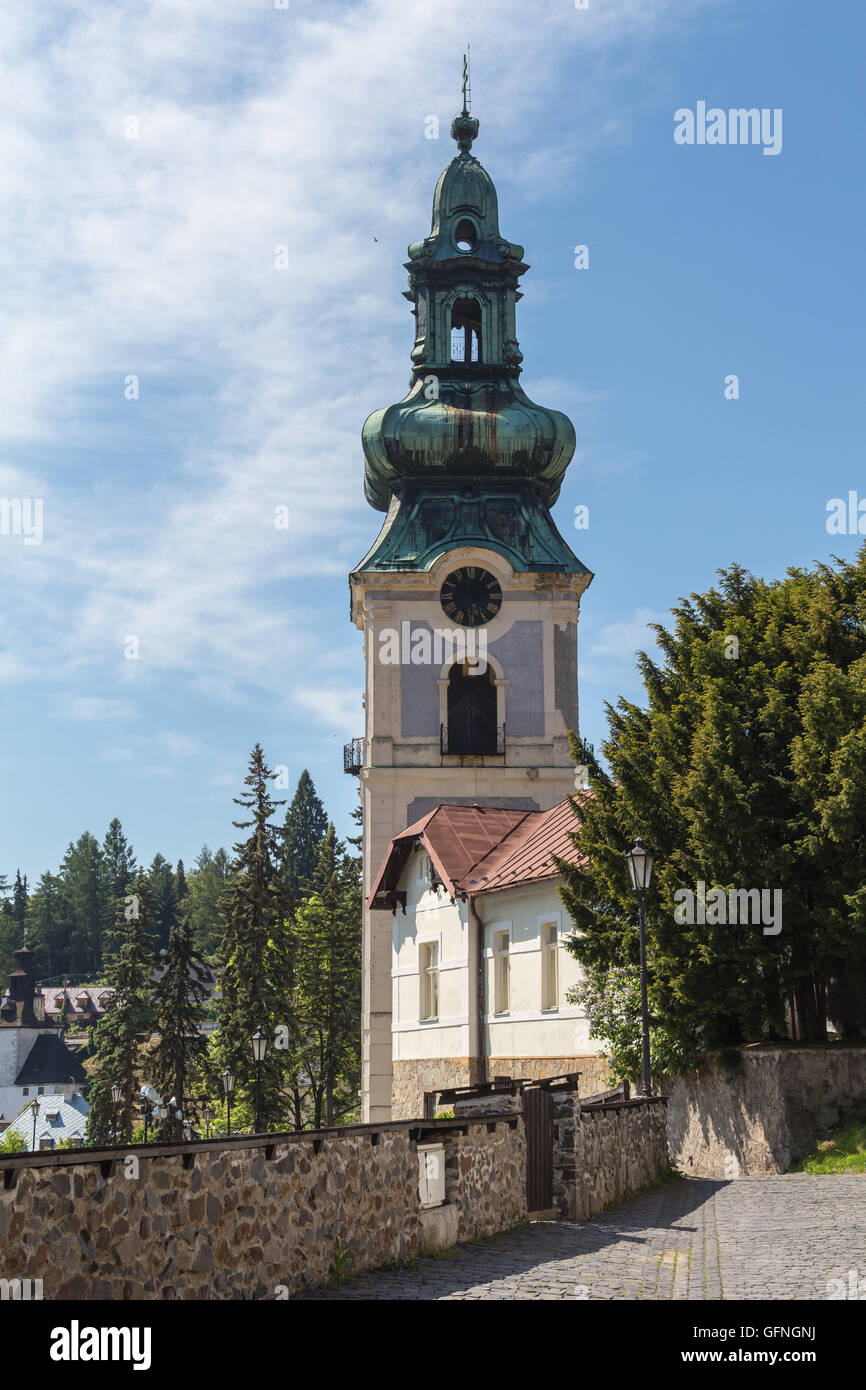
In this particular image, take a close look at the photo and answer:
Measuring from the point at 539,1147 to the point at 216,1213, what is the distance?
6.11 meters

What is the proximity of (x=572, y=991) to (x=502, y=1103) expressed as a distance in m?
11.2

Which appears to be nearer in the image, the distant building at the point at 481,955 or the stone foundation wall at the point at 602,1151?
the stone foundation wall at the point at 602,1151

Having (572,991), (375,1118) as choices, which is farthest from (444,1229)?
Answer: (375,1118)

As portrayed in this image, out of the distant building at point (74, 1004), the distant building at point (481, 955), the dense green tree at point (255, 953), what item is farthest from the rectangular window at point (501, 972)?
the distant building at point (74, 1004)

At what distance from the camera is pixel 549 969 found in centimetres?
3050

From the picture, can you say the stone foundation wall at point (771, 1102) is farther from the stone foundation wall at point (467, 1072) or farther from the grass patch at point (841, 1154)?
the stone foundation wall at point (467, 1072)

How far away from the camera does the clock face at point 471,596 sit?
51.0m

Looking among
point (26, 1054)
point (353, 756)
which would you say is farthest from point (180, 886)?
point (353, 756)

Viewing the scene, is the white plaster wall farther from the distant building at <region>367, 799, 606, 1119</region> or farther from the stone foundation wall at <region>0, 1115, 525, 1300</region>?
the stone foundation wall at <region>0, 1115, 525, 1300</region>

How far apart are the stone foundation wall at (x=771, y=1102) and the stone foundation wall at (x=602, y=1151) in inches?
59.6

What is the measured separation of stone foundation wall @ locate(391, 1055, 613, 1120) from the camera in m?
27.9

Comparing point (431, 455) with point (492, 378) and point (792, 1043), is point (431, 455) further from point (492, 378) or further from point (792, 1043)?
point (792, 1043)

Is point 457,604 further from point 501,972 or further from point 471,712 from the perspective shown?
point 501,972

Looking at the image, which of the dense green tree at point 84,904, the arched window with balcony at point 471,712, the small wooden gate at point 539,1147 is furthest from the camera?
the dense green tree at point 84,904
